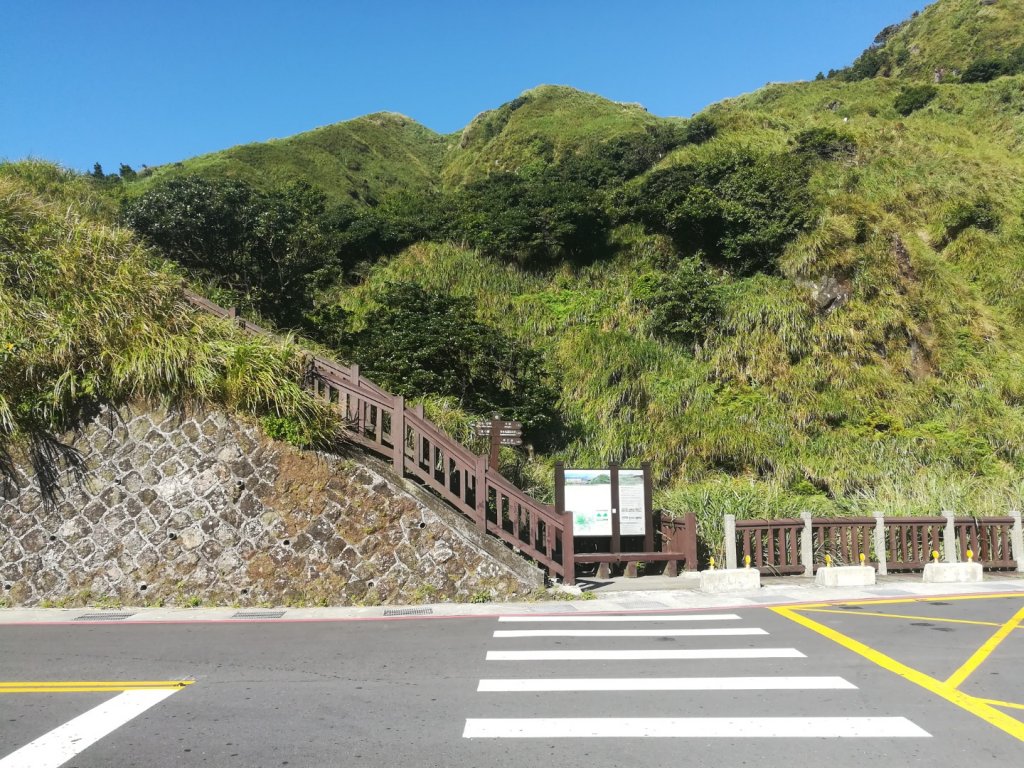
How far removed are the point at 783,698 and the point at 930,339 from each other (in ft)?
74.2

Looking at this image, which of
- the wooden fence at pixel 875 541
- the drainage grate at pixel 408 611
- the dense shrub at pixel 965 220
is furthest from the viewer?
the dense shrub at pixel 965 220

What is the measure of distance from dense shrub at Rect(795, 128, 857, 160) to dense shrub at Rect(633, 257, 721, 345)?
1398 centimetres

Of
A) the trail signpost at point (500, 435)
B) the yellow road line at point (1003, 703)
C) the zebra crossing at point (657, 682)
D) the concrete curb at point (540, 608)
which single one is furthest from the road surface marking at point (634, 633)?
the trail signpost at point (500, 435)

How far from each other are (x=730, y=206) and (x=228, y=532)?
74.5 ft

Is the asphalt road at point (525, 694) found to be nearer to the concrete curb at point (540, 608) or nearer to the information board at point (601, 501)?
the concrete curb at point (540, 608)

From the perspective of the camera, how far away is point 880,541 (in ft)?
43.1

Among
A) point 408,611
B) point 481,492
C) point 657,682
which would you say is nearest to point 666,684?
point 657,682

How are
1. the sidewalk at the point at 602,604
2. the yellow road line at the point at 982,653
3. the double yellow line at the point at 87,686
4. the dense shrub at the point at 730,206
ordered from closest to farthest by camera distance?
the double yellow line at the point at 87,686 < the yellow road line at the point at 982,653 < the sidewalk at the point at 602,604 < the dense shrub at the point at 730,206

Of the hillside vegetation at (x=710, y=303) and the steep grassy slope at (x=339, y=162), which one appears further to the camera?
the steep grassy slope at (x=339, y=162)

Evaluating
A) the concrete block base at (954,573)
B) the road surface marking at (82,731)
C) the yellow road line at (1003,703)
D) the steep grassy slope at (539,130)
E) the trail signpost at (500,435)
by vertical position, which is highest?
the steep grassy slope at (539,130)

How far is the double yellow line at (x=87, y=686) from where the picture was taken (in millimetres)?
5945

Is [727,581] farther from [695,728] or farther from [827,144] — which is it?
[827,144]

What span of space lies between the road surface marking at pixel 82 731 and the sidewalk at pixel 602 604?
3.42 meters

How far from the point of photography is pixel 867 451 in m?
19.8
